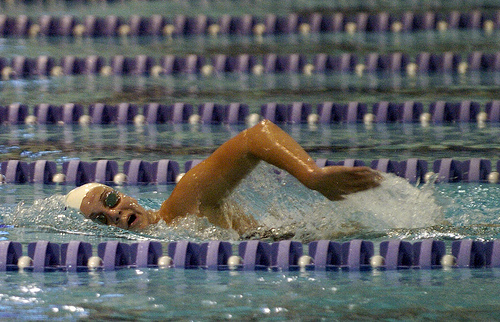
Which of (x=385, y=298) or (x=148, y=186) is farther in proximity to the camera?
(x=148, y=186)

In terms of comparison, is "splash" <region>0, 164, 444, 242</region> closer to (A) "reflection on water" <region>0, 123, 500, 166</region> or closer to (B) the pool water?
(B) the pool water

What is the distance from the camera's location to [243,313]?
3311mm

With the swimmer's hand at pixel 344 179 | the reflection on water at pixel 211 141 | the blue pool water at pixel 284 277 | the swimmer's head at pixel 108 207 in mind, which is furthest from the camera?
the reflection on water at pixel 211 141

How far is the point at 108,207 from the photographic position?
13.4 ft

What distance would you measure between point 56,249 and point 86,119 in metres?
2.98

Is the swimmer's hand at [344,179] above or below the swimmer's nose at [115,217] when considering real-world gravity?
above

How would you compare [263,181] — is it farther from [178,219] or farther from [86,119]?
[86,119]

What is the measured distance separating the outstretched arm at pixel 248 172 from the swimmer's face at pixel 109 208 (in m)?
0.14

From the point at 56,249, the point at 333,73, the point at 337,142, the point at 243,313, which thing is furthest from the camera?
the point at 333,73

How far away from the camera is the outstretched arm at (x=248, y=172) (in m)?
3.49

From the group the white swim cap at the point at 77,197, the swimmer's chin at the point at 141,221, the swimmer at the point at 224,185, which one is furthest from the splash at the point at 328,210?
the white swim cap at the point at 77,197

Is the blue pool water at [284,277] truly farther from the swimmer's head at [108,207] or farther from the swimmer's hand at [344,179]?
the swimmer's hand at [344,179]

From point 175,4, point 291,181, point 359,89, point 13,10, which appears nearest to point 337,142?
point 359,89

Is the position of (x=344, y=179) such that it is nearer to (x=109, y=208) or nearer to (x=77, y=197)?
(x=109, y=208)
